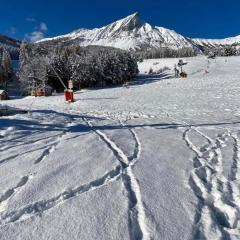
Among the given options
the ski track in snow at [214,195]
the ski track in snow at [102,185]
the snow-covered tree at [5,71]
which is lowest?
the snow-covered tree at [5,71]

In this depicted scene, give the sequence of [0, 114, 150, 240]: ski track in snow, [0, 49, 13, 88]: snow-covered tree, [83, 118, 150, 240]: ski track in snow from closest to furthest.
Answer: [83, 118, 150, 240]: ski track in snow, [0, 114, 150, 240]: ski track in snow, [0, 49, 13, 88]: snow-covered tree

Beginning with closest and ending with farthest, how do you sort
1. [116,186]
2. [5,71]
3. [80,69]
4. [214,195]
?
1. [214,195]
2. [116,186]
3. [80,69]
4. [5,71]

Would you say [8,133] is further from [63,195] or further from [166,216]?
[166,216]

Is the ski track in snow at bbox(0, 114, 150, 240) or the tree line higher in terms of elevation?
the ski track in snow at bbox(0, 114, 150, 240)

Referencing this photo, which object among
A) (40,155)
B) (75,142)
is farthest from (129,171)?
(75,142)

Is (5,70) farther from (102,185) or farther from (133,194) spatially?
(133,194)

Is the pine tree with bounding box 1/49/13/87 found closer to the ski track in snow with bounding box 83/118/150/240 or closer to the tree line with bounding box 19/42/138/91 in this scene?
the tree line with bounding box 19/42/138/91

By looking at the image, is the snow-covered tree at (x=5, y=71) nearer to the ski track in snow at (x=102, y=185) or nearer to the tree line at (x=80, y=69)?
the tree line at (x=80, y=69)

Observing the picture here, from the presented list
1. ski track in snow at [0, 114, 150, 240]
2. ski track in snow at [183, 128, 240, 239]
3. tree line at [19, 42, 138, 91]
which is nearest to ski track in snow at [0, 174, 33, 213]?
ski track in snow at [0, 114, 150, 240]

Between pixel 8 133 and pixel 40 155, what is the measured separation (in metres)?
3.33

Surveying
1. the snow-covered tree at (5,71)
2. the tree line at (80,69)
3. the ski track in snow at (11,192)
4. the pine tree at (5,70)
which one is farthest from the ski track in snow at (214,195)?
the pine tree at (5,70)

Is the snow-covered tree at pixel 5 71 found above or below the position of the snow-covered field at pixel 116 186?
below

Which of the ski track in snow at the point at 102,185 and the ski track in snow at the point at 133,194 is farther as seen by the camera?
the ski track in snow at the point at 102,185

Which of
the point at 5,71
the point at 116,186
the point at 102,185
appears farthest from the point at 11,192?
the point at 5,71
